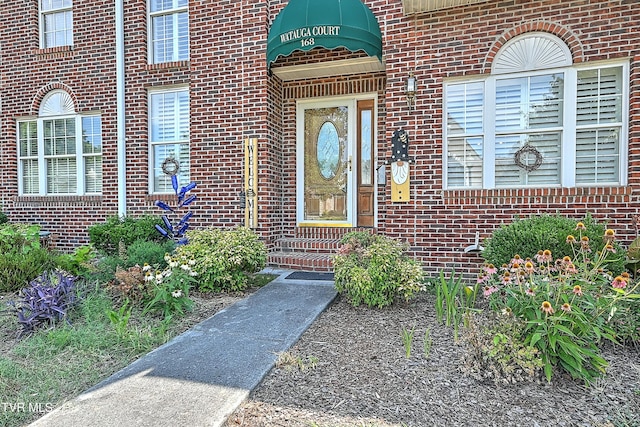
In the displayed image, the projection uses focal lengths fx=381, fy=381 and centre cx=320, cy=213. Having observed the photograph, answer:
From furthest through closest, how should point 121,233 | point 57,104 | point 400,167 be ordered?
1. point 57,104
2. point 121,233
3. point 400,167

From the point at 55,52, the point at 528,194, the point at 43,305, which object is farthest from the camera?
the point at 55,52

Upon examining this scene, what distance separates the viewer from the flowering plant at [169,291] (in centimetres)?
387

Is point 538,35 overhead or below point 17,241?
overhead

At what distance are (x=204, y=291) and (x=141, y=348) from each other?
1547 mm

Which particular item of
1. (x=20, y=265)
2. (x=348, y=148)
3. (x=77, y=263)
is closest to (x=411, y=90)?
(x=348, y=148)

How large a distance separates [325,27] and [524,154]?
3.21 m

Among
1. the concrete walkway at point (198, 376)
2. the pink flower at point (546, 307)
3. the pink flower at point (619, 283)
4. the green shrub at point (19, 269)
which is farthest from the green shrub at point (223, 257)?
the pink flower at point (619, 283)

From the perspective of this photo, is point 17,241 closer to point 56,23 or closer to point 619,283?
A: point 56,23

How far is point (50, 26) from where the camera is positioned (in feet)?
25.1

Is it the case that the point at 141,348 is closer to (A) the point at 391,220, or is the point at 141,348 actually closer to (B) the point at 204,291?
(B) the point at 204,291

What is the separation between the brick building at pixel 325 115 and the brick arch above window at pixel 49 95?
0.04 m

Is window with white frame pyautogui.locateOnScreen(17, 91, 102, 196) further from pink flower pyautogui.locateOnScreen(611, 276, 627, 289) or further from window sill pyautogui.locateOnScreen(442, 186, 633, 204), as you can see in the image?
pink flower pyautogui.locateOnScreen(611, 276, 627, 289)

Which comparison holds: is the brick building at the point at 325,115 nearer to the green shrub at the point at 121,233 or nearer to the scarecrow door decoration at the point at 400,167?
the scarecrow door decoration at the point at 400,167

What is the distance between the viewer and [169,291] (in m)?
3.92
